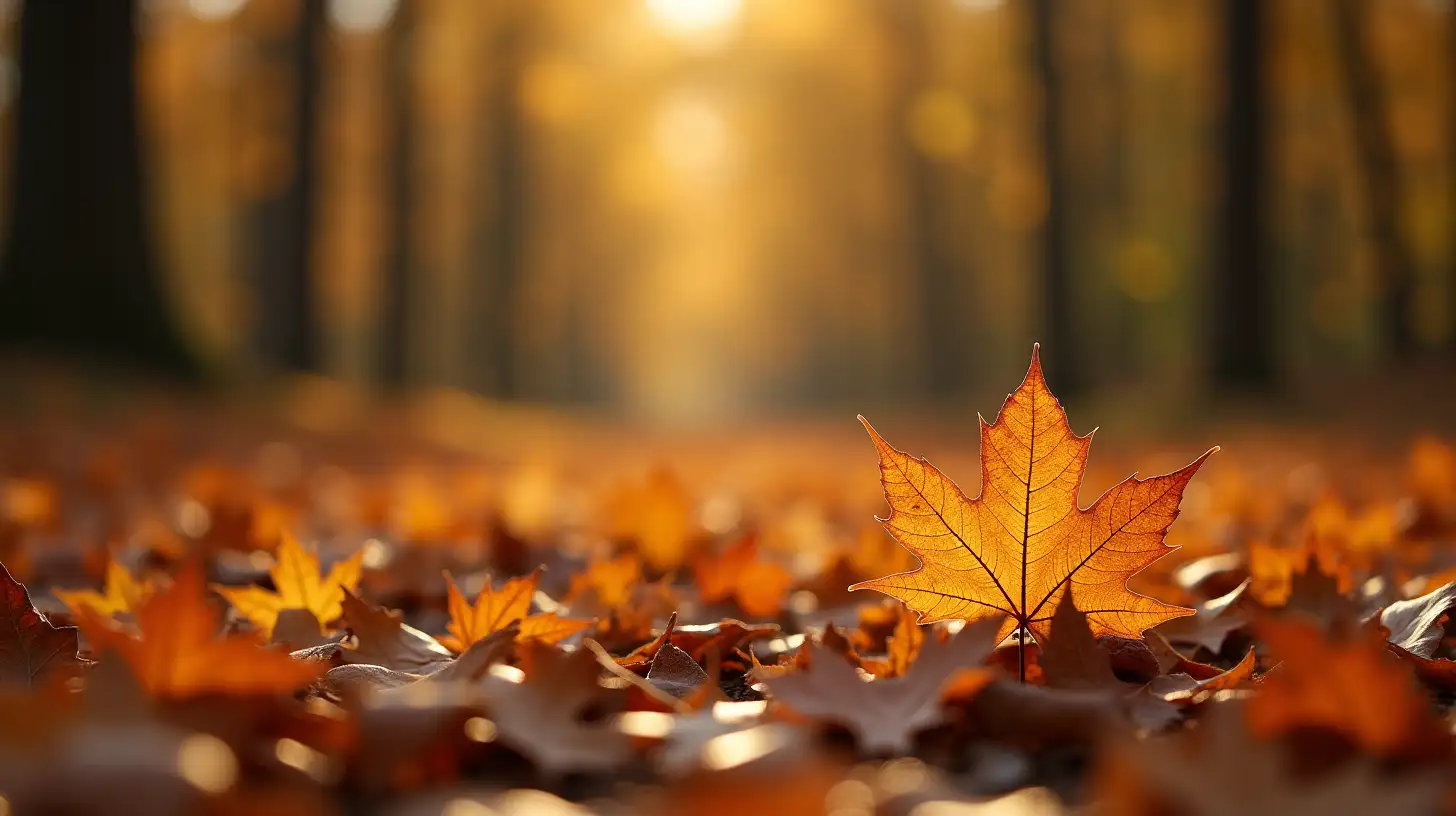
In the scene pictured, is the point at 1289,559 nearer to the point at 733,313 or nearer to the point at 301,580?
the point at 301,580

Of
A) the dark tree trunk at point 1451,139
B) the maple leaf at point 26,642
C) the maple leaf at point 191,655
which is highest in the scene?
the dark tree trunk at point 1451,139

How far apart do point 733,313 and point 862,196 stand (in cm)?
3143

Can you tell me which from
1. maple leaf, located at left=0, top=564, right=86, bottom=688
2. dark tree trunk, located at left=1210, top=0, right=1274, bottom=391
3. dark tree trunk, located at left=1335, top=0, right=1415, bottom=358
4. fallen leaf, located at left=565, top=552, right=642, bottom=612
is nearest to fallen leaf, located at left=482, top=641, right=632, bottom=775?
maple leaf, located at left=0, top=564, right=86, bottom=688

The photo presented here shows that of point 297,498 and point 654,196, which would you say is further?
point 654,196

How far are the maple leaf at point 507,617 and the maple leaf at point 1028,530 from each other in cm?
46

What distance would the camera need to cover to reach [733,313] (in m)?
59.8

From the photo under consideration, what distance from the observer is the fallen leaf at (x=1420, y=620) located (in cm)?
146

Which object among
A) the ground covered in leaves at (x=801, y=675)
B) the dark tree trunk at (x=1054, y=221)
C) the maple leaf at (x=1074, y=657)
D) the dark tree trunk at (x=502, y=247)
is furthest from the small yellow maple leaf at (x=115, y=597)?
the dark tree trunk at (x=502, y=247)

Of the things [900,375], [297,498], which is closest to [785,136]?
[900,375]

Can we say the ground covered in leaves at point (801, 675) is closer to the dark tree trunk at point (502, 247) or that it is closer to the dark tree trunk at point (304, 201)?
the dark tree trunk at point (304, 201)

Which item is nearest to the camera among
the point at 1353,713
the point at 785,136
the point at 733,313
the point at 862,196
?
the point at 1353,713

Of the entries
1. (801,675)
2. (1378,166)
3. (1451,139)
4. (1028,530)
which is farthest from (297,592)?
(1451,139)

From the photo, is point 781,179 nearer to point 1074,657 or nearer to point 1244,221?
point 1244,221

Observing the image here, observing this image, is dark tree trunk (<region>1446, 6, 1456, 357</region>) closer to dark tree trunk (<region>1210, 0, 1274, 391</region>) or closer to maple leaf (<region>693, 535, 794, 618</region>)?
dark tree trunk (<region>1210, 0, 1274, 391</region>)
